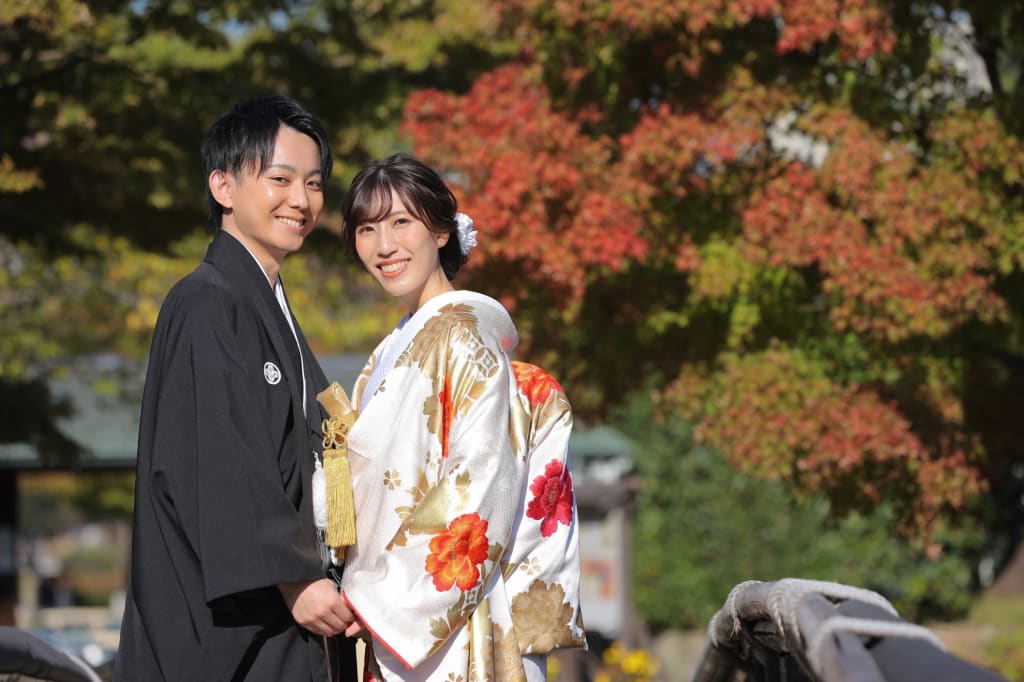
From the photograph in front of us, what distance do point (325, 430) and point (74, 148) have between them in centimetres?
492

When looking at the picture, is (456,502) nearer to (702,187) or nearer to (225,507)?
(225,507)

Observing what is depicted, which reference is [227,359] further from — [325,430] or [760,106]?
[760,106]

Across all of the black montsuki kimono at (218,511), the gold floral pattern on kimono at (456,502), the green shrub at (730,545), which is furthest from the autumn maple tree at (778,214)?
the green shrub at (730,545)

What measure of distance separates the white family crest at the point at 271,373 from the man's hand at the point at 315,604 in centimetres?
45

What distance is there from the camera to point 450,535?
272cm

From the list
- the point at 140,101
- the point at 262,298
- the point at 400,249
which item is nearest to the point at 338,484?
the point at 262,298

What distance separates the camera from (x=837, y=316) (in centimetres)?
539

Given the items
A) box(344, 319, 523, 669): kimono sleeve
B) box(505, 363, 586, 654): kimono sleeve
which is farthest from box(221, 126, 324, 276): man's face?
box(505, 363, 586, 654): kimono sleeve

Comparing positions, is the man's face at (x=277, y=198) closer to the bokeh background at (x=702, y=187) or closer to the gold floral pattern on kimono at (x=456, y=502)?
the gold floral pattern on kimono at (x=456, y=502)

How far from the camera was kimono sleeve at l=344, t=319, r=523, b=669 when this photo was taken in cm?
271

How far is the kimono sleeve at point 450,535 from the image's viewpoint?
2707 mm

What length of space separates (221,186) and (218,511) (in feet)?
2.73

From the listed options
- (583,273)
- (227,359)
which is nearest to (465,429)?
(227,359)

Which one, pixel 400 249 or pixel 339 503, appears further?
pixel 400 249
